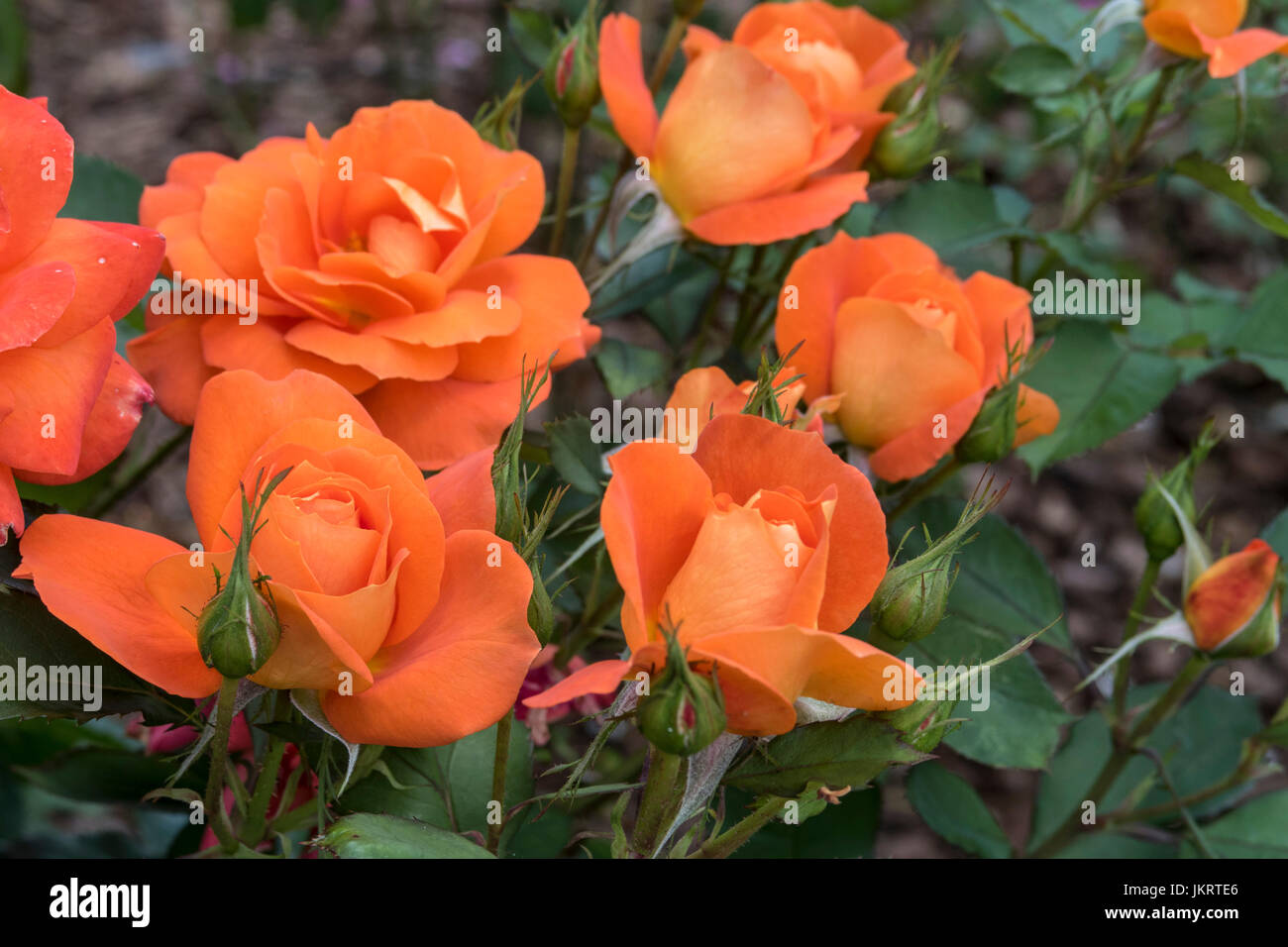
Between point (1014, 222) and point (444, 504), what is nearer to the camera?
point (444, 504)

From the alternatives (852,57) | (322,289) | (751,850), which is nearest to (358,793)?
(322,289)

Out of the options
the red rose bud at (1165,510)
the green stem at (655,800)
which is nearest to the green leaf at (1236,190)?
the red rose bud at (1165,510)

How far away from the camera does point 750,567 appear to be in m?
0.54

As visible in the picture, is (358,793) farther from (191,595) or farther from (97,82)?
(97,82)

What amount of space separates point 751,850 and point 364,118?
2.08 ft

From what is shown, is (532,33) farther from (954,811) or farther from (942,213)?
(954,811)

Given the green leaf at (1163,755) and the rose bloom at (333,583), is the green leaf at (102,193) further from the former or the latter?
the green leaf at (1163,755)

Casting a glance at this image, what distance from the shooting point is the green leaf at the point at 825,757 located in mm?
562

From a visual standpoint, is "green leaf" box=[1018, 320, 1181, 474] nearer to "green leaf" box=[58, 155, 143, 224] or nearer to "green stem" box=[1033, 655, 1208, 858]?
"green stem" box=[1033, 655, 1208, 858]

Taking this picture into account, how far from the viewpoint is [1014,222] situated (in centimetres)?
113

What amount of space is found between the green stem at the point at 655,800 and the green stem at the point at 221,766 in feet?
0.64

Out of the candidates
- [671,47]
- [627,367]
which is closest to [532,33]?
[671,47]

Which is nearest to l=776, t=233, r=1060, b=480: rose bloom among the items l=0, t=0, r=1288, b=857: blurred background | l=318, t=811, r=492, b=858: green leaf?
l=318, t=811, r=492, b=858: green leaf

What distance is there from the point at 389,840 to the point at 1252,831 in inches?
31.2
